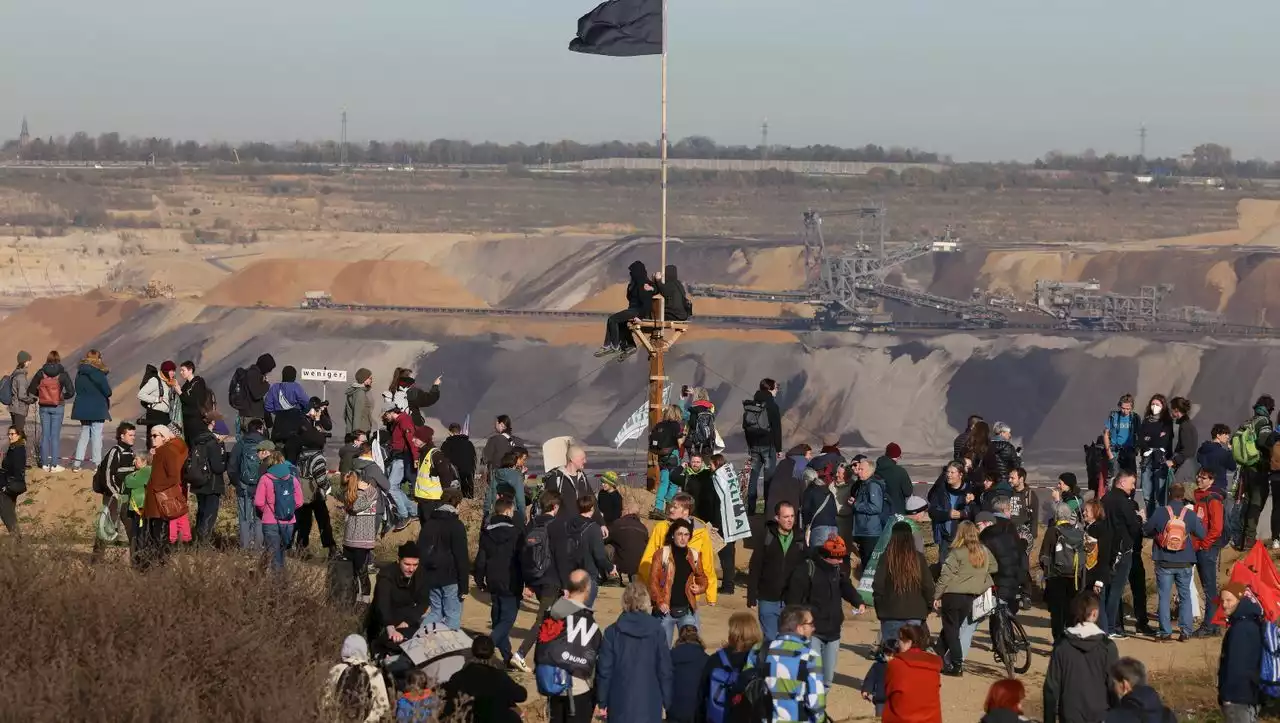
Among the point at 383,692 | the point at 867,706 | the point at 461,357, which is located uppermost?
the point at 383,692

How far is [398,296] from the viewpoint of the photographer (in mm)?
98562

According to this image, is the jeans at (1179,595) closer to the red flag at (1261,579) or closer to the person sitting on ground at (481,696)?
the red flag at (1261,579)

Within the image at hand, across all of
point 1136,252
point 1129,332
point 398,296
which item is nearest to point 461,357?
point 398,296

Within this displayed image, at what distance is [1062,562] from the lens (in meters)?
14.1

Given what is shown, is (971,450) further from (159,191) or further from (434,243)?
(159,191)

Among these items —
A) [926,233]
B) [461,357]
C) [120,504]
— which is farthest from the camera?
[926,233]

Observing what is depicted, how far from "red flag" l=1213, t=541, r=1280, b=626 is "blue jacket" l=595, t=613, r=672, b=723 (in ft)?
12.6

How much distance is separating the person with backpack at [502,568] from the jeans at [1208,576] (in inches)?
232

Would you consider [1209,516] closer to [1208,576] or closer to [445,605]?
[1208,576]

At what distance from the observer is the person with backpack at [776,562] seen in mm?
12305

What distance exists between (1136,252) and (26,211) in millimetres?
69538

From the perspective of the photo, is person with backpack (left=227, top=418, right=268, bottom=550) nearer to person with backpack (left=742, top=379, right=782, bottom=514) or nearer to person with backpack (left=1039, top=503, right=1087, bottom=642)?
person with backpack (left=742, top=379, right=782, bottom=514)

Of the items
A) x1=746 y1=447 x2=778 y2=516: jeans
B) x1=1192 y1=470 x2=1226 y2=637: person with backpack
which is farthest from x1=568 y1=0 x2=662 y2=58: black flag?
x1=1192 y1=470 x2=1226 y2=637: person with backpack

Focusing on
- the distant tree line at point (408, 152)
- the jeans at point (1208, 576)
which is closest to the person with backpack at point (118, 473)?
the jeans at point (1208, 576)
